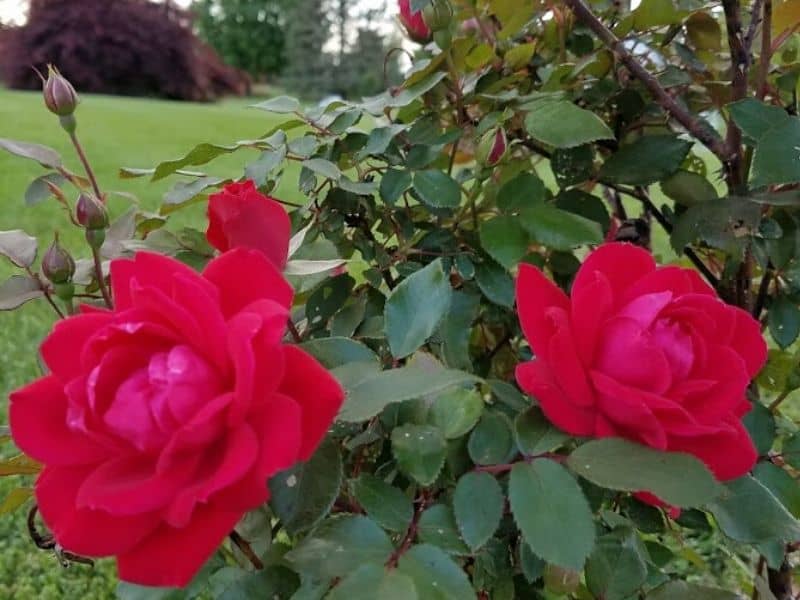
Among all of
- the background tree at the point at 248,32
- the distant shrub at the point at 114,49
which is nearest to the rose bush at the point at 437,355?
the distant shrub at the point at 114,49

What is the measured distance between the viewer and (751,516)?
36cm

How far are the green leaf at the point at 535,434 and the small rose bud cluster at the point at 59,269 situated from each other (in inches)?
8.8

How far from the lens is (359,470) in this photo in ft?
1.38

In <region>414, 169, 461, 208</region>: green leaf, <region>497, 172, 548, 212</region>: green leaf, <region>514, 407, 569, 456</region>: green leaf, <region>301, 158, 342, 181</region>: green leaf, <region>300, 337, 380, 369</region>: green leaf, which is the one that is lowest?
<region>514, 407, 569, 456</region>: green leaf

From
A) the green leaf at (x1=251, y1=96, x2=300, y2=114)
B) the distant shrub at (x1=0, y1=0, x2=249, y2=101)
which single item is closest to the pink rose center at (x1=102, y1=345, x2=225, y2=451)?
the green leaf at (x1=251, y1=96, x2=300, y2=114)

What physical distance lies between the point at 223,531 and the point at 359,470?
172 millimetres

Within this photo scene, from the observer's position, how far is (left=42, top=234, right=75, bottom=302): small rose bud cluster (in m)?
0.39

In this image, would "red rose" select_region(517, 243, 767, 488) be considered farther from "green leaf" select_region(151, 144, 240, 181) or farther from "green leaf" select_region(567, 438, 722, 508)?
"green leaf" select_region(151, 144, 240, 181)

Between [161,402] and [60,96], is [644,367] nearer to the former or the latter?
[161,402]

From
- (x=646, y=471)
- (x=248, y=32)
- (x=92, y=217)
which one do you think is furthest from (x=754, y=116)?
(x=248, y=32)

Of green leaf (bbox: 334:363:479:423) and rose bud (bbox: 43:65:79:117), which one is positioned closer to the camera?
green leaf (bbox: 334:363:479:423)

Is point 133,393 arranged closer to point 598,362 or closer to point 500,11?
point 598,362

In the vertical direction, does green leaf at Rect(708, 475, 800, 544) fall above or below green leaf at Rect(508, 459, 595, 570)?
below

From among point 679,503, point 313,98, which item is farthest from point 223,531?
point 313,98
